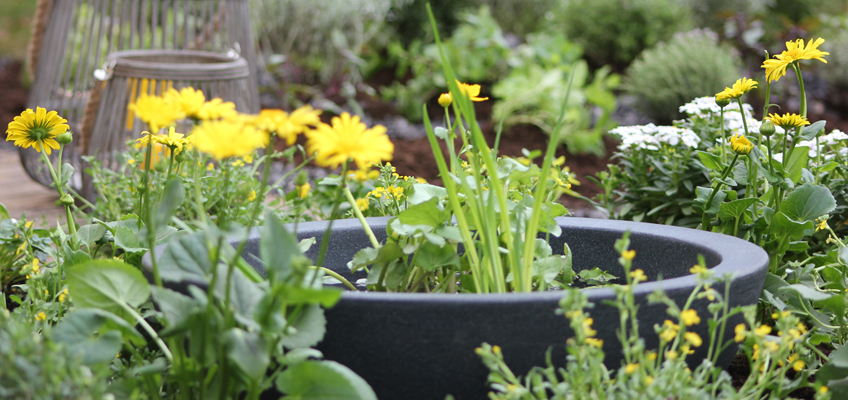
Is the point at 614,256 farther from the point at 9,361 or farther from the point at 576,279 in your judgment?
the point at 9,361

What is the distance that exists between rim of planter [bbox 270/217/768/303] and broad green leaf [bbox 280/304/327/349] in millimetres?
65

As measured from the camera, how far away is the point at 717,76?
13.8 ft

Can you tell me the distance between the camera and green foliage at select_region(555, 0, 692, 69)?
515 cm

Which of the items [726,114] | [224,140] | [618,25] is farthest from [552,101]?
[224,140]

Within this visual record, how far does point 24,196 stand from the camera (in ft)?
9.36

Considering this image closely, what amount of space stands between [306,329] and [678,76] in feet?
13.0

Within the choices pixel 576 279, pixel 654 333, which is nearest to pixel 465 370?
pixel 654 333

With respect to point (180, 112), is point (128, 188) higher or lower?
lower

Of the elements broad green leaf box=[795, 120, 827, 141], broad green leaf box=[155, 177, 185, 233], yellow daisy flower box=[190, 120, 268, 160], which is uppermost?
yellow daisy flower box=[190, 120, 268, 160]

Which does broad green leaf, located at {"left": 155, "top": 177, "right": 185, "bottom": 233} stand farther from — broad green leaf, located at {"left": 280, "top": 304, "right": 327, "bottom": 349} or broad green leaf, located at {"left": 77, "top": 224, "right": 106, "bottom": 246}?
broad green leaf, located at {"left": 77, "top": 224, "right": 106, "bottom": 246}

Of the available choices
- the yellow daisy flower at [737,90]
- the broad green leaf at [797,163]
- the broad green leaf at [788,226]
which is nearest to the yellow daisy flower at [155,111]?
the yellow daisy flower at [737,90]

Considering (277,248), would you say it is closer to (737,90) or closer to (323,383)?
(323,383)

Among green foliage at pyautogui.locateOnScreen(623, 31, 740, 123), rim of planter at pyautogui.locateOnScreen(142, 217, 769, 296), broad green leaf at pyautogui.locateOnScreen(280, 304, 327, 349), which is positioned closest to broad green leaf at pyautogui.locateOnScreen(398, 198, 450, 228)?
rim of planter at pyautogui.locateOnScreen(142, 217, 769, 296)

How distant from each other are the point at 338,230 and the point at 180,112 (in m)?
0.52
